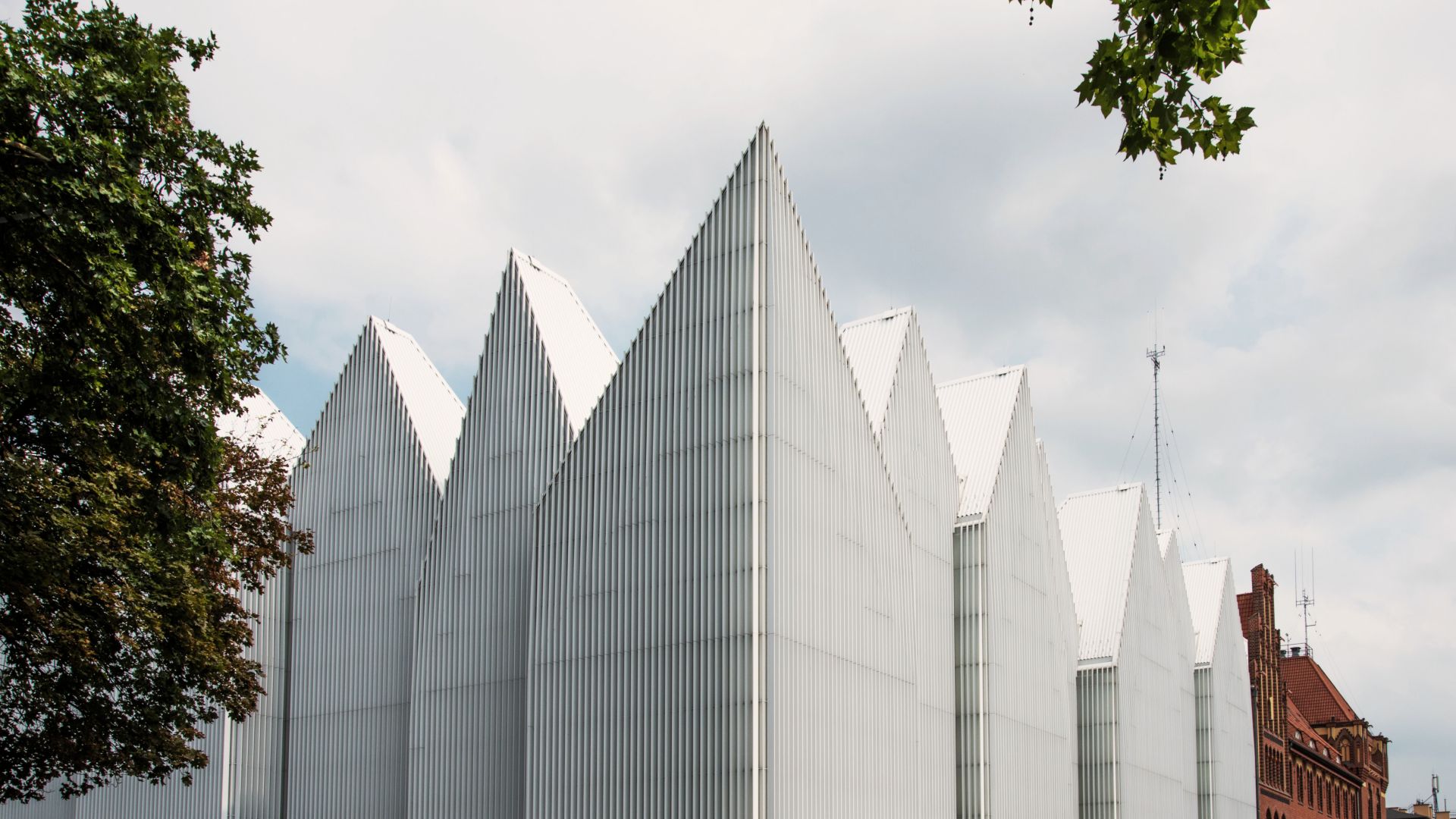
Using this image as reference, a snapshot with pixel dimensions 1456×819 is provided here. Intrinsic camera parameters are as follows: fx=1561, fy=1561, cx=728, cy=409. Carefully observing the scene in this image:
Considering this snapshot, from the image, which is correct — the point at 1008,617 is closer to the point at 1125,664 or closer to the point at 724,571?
the point at 1125,664

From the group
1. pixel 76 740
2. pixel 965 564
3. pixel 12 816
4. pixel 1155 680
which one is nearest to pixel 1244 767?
pixel 1155 680

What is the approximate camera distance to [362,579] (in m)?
42.8

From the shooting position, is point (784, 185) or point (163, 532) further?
point (784, 185)

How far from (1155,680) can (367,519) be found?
3028 cm

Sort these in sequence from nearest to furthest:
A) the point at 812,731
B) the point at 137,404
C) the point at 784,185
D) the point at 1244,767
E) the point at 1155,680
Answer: the point at 137,404 < the point at 812,731 < the point at 784,185 < the point at 1155,680 < the point at 1244,767

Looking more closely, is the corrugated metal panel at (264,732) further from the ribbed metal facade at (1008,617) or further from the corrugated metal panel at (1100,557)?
the corrugated metal panel at (1100,557)

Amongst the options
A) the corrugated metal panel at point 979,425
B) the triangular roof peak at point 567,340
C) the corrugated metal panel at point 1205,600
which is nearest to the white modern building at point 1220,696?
the corrugated metal panel at point 1205,600

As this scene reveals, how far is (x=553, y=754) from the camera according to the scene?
110ft

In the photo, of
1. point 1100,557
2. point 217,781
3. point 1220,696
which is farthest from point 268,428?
point 1220,696

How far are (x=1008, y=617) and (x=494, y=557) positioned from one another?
15429 mm

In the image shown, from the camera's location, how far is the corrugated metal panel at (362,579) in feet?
135

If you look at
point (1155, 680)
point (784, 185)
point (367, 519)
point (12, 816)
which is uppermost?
point (784, 185)

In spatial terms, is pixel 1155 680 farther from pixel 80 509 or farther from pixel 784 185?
pixel 80 509

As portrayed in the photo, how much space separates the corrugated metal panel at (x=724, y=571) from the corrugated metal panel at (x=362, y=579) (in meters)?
7.84
